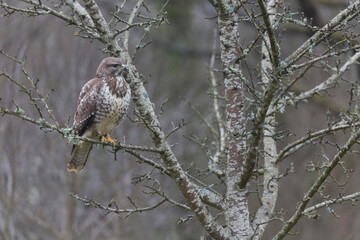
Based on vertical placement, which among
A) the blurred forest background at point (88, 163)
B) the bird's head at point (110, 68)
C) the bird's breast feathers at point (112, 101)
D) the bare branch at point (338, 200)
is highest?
the blurred forest background at point (88, 163)

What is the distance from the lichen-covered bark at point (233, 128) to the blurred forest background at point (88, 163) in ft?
10.4

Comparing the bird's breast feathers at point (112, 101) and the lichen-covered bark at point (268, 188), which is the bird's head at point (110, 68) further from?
the lichen-covered bark at point (268, 188)

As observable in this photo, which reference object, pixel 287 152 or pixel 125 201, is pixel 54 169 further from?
pixel 287 152

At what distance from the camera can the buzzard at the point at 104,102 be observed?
576 centimetres

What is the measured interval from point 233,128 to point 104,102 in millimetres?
1439

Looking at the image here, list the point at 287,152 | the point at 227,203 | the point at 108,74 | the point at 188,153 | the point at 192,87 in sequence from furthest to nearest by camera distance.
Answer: the point at 192,87
the point at 188,153
the point at 108,74
the point at 287,152
the point at 227,203

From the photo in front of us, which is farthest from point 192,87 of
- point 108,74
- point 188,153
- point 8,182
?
point 108,74

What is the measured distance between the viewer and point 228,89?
503cm

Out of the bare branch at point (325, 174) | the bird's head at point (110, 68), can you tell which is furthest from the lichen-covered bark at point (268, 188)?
the bird's head at point (110, 68)

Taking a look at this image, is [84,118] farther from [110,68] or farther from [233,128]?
[233,128]

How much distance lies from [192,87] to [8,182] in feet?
27.7

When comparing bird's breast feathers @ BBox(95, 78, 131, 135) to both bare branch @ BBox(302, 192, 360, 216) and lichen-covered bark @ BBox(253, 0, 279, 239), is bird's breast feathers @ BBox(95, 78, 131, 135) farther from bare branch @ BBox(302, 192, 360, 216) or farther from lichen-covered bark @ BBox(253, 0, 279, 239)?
bare branch @ BBox(302, 192, 360, 216)

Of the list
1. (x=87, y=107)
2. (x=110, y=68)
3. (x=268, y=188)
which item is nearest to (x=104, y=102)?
(x=87, y=107)

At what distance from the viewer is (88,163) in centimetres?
1320
